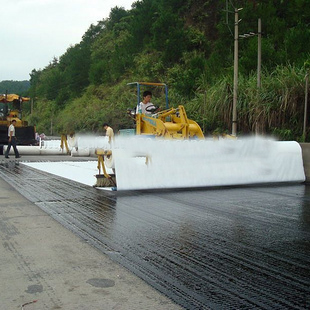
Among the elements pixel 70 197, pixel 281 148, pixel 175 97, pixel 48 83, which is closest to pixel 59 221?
pixel 70 197

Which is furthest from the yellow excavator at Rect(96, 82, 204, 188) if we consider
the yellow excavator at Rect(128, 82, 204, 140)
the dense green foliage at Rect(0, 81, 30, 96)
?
the dense green foliage at Rect(0, 81, 30, 96)

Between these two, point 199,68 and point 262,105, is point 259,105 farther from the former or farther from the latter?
point 199,68

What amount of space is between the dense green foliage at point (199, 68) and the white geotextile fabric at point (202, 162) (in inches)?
242

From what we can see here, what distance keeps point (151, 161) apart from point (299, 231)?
4.23 m

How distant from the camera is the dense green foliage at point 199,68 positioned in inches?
701

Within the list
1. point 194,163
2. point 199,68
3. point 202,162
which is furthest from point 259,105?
point 199,68

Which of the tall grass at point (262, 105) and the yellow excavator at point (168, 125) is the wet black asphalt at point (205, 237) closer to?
the yellow excavator at point (168, 125)

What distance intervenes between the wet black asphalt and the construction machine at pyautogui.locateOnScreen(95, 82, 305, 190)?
1.22 ft

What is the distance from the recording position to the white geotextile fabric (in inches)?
368

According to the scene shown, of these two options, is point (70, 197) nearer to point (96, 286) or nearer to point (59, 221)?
point (59, 221)

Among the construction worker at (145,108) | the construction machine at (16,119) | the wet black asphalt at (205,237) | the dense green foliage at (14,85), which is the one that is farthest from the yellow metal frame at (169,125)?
the dense green foliage at (14,85)

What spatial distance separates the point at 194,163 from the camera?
988cm

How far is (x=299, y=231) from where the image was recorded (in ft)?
18.8

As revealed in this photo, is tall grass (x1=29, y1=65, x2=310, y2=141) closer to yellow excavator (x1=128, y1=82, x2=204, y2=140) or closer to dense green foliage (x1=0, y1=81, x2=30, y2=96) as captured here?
yellow excavator (x1=128, y1=82, x2=204, y2=140)
